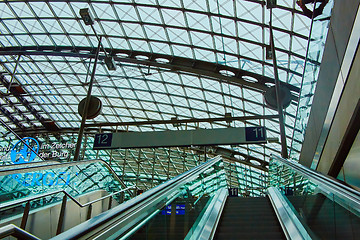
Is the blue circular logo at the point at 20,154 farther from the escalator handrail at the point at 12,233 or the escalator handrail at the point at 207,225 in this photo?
the escalator handrail at the point at 12,233

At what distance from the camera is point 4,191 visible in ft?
21.4

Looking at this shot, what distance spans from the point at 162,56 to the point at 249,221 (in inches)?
838

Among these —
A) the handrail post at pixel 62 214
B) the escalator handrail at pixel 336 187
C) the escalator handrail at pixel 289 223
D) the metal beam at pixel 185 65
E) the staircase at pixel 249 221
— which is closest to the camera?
the escalator handrail at pixel 336 187

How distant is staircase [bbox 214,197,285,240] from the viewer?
5086 millimetres

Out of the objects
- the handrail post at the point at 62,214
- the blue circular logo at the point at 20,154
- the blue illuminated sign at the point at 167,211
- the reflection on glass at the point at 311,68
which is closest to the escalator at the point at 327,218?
the blue illuminated sign at the point at 167,211

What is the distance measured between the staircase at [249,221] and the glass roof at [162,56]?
3.86 m

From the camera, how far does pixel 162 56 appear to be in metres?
25.8

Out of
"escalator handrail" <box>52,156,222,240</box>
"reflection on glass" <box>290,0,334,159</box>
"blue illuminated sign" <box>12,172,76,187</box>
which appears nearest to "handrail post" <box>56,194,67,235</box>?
"blue illuminated sign" <box>12,172,76,187</box>

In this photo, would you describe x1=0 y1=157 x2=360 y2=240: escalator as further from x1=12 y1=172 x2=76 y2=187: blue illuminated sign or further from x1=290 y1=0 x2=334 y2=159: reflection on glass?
x1=12 y1=172 x2=76 y2=187: blue illuminated sign

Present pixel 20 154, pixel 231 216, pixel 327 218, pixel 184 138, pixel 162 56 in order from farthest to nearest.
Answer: pixel 162 56 < pixel 20 154 < pixel 184 138 < pixel 231 216 < pixel 327 218

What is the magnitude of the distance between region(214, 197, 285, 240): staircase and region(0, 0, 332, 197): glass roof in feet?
12.7

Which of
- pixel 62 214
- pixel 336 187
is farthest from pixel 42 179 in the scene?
pixel 336 187

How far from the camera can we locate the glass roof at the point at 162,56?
20913 millimetres

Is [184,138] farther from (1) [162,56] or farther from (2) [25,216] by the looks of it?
(1) [162,56]
